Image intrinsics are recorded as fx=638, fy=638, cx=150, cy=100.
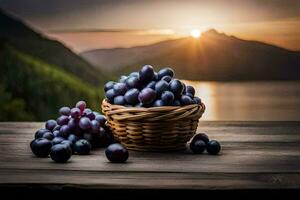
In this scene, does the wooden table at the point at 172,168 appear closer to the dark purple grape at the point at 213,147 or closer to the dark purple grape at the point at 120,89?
the dark purple grape at the point at 213,147

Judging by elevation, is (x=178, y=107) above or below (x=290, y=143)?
above

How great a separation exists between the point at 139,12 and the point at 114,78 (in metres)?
0.41

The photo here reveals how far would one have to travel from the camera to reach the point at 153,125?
1.96 meters

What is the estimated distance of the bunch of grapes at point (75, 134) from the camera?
1976mm

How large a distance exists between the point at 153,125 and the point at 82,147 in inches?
9.4

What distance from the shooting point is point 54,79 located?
3.73 metres

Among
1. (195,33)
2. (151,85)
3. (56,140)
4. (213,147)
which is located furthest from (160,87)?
(195,33)

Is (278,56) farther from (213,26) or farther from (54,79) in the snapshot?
(54,79)

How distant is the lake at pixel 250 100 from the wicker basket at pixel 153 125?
1574 millimetres

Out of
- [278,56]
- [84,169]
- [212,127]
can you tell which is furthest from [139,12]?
[84,169]

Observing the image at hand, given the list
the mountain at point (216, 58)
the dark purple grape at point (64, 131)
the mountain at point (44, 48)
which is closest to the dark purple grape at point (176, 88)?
the dark purple grape at point (64, 131)

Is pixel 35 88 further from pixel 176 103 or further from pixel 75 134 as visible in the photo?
pixel 176 103

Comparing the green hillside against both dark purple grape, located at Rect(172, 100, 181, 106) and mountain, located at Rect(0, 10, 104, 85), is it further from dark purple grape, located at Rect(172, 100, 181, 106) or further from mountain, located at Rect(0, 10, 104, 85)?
dark purple grape, located at Rect(172, 100, 181, 106)

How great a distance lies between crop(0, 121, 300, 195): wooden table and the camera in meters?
1.61
